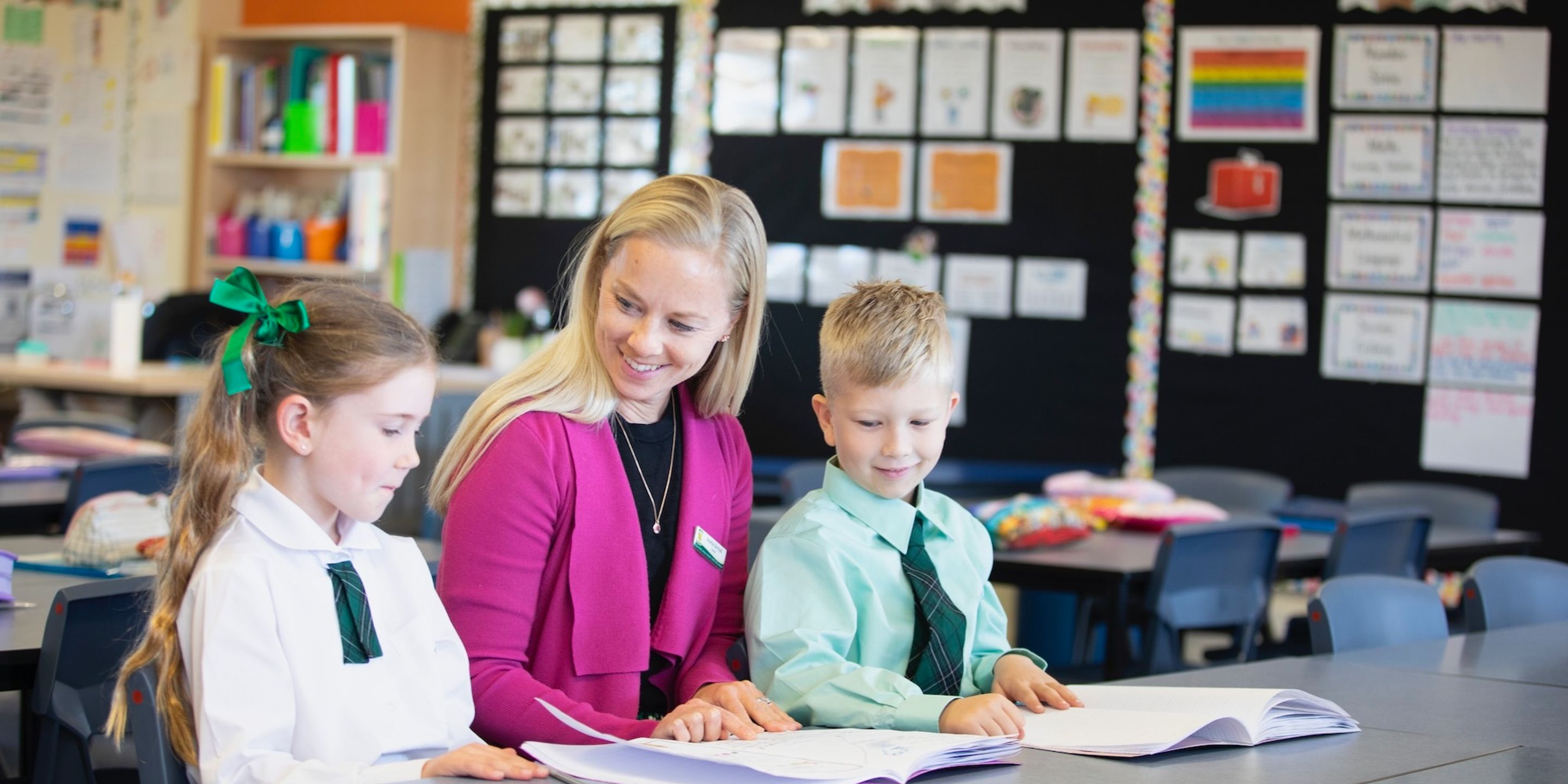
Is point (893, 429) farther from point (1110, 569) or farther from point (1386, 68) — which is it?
point (1386, 68)

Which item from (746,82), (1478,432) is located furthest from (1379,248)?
(746,82)

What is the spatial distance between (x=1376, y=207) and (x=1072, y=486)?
73.2 inches

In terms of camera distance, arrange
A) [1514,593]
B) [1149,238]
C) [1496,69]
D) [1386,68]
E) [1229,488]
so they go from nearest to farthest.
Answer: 1. [1514,593]
2. [1229,488]
3. [1496,69]
4. [1386,68]
5. [1149,238]

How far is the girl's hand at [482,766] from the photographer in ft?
4.35

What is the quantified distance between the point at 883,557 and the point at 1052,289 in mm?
3929

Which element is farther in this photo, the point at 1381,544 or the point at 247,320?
the point at 1381,544

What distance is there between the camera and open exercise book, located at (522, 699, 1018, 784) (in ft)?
4.21

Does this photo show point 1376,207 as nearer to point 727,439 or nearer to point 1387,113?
point 1387,113

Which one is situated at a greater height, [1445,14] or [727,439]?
[1445,14]

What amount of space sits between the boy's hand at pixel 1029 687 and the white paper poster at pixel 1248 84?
156 inches

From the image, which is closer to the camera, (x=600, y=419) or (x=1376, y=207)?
(x=600, y=419)

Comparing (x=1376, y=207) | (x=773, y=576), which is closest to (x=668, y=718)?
(x=773, y=576)

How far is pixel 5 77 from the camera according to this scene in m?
6.14

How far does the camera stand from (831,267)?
5.80 m
